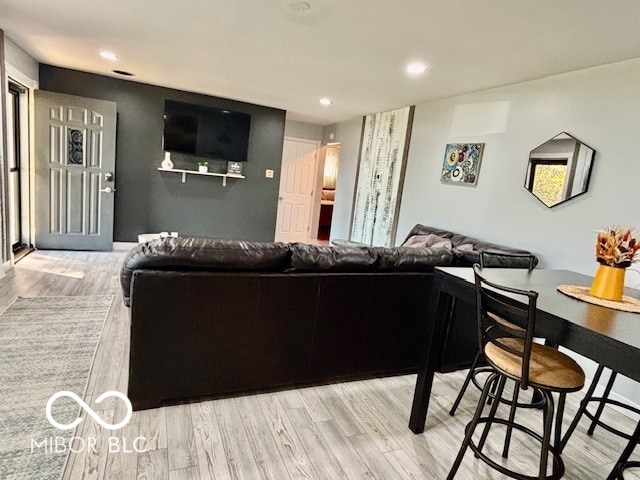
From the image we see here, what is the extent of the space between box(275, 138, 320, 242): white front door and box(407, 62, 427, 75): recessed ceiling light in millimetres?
4008

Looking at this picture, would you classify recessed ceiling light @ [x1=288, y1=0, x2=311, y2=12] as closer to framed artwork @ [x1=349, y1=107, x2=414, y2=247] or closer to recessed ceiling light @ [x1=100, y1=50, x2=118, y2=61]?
recessed ceiling light @ [x1=100, y1=50, x2=118, y2=61]

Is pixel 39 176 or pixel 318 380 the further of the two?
pixel 39 176

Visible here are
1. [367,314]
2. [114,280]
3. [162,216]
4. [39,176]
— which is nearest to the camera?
[367,314]

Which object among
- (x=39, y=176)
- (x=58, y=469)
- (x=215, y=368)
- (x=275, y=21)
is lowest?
(x=58, y=469)

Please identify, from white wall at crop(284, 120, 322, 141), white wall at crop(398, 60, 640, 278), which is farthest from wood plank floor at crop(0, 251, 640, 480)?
white wall at crop(284, 120, 322, 141)

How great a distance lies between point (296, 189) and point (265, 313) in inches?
218

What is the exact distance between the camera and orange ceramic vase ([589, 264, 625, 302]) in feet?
5.42

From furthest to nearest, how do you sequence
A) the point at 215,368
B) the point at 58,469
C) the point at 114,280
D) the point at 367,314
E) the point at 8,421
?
the point at 114,280 → the point at 367,314 → the point at 215,368 → the point at 8,421 → the point at 58,469

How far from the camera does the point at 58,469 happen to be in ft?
5.09

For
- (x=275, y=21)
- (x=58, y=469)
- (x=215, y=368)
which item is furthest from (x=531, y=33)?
(x=58, y=469)

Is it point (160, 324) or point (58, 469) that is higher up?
point (160, 324)

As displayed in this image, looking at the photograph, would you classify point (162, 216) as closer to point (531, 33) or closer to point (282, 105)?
point (282, 105)

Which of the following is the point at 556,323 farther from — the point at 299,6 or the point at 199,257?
the point at 299,6

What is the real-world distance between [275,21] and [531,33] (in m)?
1.74
